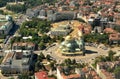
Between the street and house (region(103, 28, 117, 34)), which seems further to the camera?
house (region(103, 28, 117, 34))

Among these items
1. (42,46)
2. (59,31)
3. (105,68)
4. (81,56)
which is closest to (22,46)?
(42,46)

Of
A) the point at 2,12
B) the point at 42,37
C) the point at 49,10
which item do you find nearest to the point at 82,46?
the point at 42,37

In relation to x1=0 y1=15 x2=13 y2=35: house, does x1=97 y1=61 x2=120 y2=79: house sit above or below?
above

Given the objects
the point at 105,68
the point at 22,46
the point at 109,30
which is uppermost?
the point at 105,68

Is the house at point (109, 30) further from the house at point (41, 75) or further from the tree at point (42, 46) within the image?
the house at point (41, 75)

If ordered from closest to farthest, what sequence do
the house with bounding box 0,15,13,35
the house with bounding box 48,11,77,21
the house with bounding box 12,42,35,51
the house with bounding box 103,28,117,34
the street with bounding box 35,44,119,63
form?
1. the street with bounding box 35,44,119,63
2. the house with bounding box 12,42,35,51
3. the house with bounding box 103,28,117,34
4. the house with bounding box 0,15,13,35
5. the house with bounding box 48,11,77,21

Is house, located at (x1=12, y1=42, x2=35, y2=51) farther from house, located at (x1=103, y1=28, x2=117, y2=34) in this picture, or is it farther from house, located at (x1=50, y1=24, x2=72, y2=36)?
house, located at (x1=103, y1=28, x2=117, y2=34)

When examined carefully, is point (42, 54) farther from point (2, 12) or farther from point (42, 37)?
point (2, 12)

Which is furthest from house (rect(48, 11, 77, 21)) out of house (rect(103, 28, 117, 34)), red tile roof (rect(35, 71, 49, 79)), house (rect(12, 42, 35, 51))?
red tile roof (rect(35, 71, 49, 79))

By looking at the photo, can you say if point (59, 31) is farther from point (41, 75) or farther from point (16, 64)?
point (41, 75)

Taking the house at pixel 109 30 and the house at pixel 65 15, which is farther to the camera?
the house at pixel 65 15

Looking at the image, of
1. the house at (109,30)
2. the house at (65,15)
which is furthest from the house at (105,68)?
the house at (65,15)
